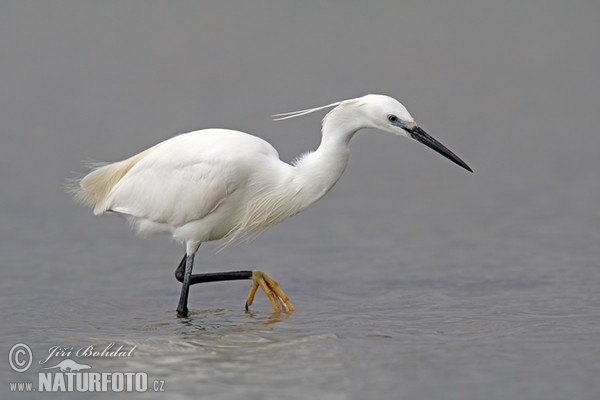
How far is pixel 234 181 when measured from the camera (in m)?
8.98

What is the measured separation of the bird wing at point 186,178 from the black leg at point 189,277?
0.38 metres

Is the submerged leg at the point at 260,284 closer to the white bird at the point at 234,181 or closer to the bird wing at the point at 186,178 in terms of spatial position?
the white bird at the point at 234,181

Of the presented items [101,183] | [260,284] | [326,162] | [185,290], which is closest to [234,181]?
[326,162]

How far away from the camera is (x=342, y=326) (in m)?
8.69

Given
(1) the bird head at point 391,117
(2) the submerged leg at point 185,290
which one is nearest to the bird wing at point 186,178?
(2) the submerged leg at point 185,290

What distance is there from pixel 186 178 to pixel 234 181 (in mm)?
443

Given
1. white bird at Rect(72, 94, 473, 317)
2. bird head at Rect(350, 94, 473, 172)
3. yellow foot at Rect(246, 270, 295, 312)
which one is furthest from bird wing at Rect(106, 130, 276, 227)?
bird head at Rect(350, 94, 473, 172)

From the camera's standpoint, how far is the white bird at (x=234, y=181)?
28.3 ft

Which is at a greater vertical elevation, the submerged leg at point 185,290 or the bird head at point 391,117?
the bird head at point 391,117

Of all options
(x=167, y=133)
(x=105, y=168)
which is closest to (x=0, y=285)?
(x=105, y=168)

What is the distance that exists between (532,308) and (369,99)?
83.1 inches

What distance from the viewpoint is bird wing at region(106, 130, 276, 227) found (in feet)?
29.4

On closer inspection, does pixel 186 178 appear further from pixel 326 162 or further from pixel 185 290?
pixel 326 162

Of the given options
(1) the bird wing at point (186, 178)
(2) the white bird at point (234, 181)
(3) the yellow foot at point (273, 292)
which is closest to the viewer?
(2) the white bird at point (234, 181)
